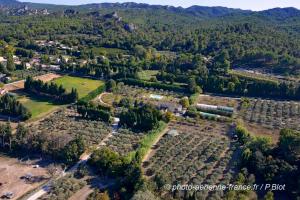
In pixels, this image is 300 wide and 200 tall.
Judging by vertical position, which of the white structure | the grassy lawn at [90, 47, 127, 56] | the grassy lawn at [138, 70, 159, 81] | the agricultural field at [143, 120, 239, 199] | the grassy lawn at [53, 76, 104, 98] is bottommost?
the agricultural field at [143, 120, 239, 199]

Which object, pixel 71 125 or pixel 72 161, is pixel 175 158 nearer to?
pixel 72 161

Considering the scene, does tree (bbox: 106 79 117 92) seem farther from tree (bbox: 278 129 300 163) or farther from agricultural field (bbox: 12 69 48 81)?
tree (bbox: 278 129 300 163)

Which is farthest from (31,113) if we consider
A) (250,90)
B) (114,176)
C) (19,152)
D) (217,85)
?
(250,90)

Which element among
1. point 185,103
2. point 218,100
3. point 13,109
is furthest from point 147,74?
point 13,109

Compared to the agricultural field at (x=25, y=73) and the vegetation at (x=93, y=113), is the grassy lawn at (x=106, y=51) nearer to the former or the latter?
the agricultural field at (x=25, y=73)

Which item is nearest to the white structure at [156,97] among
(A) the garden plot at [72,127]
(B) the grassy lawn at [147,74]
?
(B) the grassy lawn at [147,74]

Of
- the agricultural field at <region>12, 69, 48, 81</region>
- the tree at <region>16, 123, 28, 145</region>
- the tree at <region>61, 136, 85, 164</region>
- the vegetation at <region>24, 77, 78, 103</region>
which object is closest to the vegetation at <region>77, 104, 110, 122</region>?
the vegetation at <region>24, 77, 78, 103</region>
